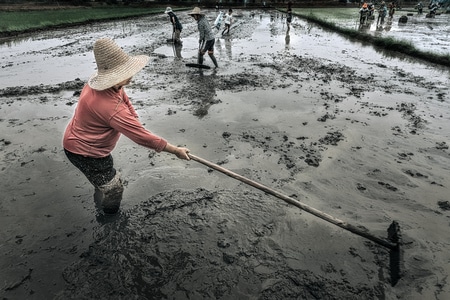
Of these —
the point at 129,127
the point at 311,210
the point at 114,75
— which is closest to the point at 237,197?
the point at 311,210

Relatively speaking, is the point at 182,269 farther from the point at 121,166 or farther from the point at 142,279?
the point at 121,166

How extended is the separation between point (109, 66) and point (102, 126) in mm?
500

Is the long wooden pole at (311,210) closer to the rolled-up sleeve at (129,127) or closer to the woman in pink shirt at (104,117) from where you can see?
the woman in pink shirt at (104,117)

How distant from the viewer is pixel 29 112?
6.37m

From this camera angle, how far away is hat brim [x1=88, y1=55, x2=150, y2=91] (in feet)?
7.25

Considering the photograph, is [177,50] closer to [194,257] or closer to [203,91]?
[203,91]

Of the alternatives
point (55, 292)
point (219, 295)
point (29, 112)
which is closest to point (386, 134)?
point (219, 295)

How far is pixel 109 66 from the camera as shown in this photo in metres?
2.35

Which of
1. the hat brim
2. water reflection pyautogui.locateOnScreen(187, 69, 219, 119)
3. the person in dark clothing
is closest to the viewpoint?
the hat brim

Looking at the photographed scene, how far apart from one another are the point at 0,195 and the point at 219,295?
10.8ft

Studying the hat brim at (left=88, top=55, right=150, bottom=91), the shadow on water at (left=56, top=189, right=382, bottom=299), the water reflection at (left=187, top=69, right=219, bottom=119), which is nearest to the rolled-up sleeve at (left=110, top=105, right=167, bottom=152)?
the hat brim at (left=88, top=55, right=150, bottom=91)

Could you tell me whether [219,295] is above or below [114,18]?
below

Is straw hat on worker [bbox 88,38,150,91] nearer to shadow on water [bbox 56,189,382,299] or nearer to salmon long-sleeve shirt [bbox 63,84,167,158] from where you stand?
salmon long-sleeve shirt [bbox 63,84,167,158]

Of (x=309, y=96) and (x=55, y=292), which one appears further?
(x=309, y=96)
